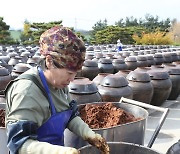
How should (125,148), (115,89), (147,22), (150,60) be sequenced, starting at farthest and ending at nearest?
(147,22) → (150,60) → (115,89) → (125,148)

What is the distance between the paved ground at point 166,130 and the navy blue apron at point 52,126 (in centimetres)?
285

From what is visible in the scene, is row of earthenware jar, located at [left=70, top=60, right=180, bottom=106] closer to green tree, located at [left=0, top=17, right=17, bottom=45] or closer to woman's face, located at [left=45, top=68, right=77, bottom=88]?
woman's face, located at [left=45, top=68, right=77, bottom=88]

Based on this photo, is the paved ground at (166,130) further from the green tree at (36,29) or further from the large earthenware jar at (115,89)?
the green tree at (36,29)

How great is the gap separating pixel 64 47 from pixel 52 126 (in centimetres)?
50

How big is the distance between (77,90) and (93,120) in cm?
146

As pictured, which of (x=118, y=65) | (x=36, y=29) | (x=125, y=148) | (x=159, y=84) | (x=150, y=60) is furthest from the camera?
(x=36, y=29)

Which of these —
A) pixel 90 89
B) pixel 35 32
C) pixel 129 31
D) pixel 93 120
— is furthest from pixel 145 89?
pixel 129 31

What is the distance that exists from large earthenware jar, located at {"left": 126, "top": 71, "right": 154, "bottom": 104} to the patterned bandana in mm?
4500

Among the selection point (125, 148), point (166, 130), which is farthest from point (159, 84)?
point (125, 148)

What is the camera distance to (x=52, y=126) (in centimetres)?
171

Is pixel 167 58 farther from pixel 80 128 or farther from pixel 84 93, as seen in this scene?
pixel 80 128

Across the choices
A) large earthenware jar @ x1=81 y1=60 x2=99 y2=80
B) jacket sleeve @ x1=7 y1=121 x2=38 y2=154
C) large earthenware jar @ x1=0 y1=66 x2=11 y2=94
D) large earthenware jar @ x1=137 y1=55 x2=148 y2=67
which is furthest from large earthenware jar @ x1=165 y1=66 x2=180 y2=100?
jacket sleeve @ x1=7 y1=121 x2=38 y2=154

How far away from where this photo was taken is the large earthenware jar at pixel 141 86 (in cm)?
597

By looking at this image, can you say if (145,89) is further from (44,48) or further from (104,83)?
(44,48)
